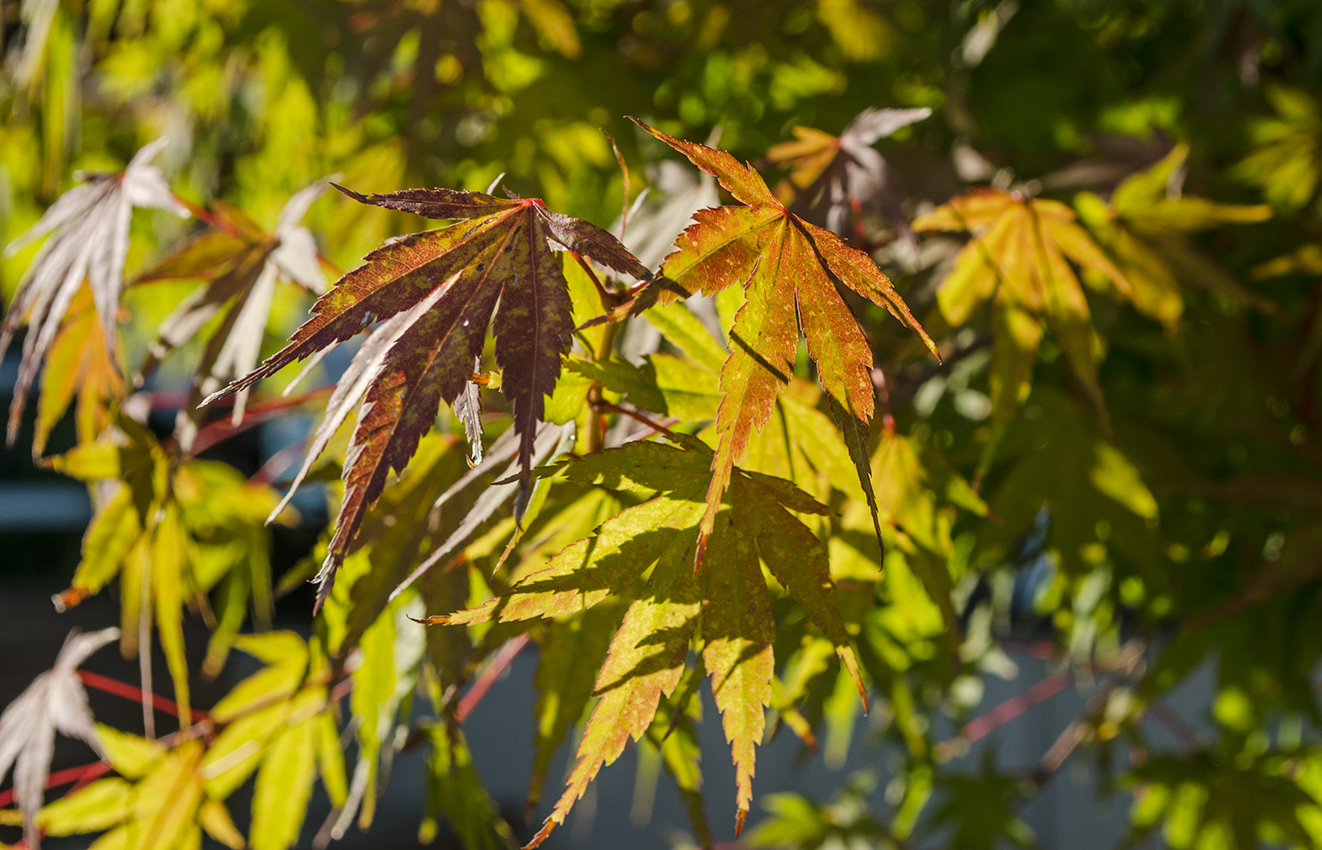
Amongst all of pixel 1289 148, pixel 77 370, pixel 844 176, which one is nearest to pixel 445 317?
pixel 844 176

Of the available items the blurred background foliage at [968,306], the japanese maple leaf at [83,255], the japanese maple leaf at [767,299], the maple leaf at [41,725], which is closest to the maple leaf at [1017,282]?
the blurred background foliage at [968,306]

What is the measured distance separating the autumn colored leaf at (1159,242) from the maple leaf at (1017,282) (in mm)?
80

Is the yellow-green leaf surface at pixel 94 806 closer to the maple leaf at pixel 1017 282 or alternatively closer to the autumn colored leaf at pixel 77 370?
the autumn colored leaf at pixel 77 370

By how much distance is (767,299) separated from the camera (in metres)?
0.33

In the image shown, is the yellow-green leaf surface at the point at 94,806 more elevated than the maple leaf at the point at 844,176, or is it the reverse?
the maple leaf at the point at 844,176

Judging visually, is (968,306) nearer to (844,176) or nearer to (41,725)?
(844,176)

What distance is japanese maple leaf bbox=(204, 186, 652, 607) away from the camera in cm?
29

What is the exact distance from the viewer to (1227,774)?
826 millimetres

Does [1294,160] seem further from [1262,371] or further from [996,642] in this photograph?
[996,642]

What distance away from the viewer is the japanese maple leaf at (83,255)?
0.52m

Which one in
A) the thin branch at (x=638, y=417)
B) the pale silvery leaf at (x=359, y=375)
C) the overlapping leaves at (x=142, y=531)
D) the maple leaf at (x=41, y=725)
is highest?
the pale silvery leaf at (x=359, y=375)

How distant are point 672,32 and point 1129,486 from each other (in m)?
0.58

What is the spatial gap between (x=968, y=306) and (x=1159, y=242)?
22 cm

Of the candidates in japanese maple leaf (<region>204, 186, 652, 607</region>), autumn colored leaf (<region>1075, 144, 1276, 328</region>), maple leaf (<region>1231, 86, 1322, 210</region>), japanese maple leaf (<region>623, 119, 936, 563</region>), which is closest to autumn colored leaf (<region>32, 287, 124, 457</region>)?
japanese maple leaf (<region>204, 186, 652, 607</region>)
